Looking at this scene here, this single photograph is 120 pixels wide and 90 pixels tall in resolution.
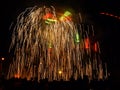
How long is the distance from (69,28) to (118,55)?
4.09m

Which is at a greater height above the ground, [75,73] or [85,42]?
[85,42]

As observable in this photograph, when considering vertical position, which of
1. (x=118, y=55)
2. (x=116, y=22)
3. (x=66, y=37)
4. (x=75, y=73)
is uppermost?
(x=116, y=22)

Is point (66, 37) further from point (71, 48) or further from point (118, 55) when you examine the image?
point (118, 55)

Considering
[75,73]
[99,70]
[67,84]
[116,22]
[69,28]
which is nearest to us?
[67,84]

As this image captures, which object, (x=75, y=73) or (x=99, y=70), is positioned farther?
(x=99, y=70)

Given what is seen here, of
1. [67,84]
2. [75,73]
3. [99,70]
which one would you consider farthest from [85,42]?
[67,84]

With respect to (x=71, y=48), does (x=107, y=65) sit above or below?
below

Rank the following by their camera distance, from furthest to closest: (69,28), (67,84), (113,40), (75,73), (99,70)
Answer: (99,70), (75,73), (113,40), (69,28), (67,84)

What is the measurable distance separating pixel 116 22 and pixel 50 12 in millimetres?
4339

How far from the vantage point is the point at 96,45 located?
57.5 feet

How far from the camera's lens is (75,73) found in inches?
677

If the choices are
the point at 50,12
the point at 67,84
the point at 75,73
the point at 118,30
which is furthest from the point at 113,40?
the point at 67,84

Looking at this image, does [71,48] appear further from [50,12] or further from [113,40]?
[113,40]

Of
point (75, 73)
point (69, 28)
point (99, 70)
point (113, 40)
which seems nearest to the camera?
point (69, 28)
